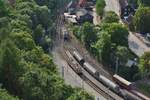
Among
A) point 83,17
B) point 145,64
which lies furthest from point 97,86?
point 83,17

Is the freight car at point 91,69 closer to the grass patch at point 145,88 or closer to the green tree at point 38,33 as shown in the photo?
the grass patch at point 145,88

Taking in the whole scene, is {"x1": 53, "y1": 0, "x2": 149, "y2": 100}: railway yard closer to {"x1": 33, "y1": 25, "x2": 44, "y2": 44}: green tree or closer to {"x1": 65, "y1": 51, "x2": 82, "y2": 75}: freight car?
{"x1": 65, "y1": 51, "x2": 82, "y2": 75}: freight car

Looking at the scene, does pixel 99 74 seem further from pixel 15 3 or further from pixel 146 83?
pixel 15 3

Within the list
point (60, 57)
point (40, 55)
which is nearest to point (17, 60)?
point (40, 55)

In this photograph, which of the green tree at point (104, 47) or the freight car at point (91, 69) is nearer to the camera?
the freight car at point (91, 69)

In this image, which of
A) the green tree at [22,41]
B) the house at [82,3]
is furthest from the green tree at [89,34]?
the house at [82,3]

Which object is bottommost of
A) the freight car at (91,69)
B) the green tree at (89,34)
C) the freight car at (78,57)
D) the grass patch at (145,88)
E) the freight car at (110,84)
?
the grass patch at (145,88)
